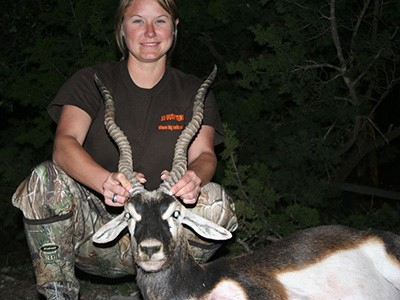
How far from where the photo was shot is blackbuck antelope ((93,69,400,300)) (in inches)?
126

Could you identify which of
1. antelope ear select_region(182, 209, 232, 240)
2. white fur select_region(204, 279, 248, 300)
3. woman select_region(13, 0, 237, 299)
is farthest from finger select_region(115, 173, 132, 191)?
white fur select_region(204, 279, 248, 300)

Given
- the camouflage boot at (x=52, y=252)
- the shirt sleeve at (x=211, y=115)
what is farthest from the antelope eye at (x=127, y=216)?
the shirt sleeve at (x=211, y=115)

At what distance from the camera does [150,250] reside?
3027mm

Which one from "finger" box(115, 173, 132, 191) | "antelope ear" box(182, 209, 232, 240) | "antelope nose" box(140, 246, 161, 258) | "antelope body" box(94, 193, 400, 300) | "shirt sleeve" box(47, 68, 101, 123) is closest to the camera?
"antelope nose" box(140, 246, 161, 258)

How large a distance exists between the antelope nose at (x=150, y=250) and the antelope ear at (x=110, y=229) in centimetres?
47

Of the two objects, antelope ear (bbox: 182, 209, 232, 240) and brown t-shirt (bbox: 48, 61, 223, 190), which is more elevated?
brown t-shirt (bbox: 48, 61, 223, 190)

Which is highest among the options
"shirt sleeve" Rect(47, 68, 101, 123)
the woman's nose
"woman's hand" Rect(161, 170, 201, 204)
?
the woman's nose

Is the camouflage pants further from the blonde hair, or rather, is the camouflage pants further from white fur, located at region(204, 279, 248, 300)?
Result: the blonde hair

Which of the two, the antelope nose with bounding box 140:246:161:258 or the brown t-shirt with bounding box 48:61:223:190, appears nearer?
the antelope nose with bounding box 140:246:161:258

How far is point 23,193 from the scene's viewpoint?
3.96 metres

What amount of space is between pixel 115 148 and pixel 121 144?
639 mm

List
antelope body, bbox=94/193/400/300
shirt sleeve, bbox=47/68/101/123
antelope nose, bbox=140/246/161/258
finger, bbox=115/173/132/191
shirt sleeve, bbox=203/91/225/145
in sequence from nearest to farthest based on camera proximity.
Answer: antelope nose, bbox=140/246/161/258
antelope body, bbox=94/193/400/300
finger, bbox=115/173/132/191
shirt sleeve, bbox=47/68/101/123
shirt sleeve, bbox=203/91/225/145

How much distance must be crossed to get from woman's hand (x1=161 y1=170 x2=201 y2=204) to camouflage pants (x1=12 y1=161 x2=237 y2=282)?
675 mm

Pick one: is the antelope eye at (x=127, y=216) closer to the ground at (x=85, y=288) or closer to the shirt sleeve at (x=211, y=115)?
the shirt sleeve at (x=211, y=115)
